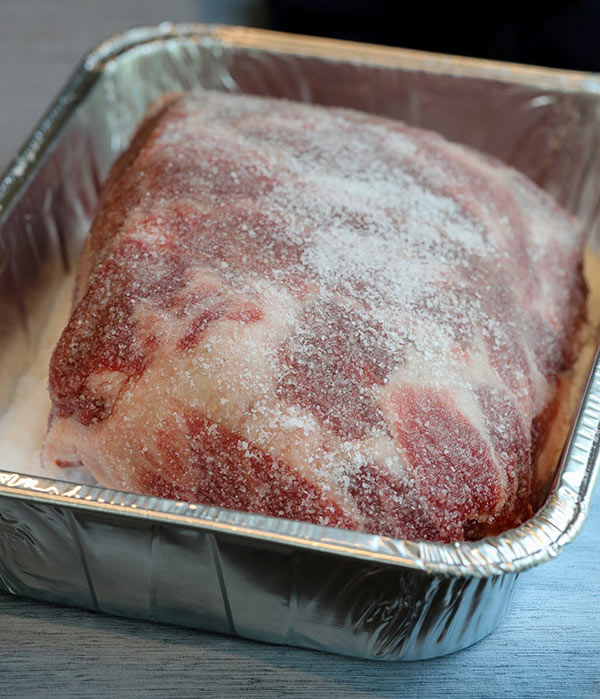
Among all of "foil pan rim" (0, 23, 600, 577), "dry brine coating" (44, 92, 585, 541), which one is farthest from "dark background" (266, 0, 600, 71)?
"foil pan rim" (0, 23, 600, 577)

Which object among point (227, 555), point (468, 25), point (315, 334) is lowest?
point (227, 555)

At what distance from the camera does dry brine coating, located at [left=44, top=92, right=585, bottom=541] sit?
1.00 meters

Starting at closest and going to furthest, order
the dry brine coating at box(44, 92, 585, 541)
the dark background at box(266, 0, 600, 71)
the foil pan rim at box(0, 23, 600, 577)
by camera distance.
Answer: the foil pan rim at box(0, 23, 600, 577), the dry brine coating at box(44, 92, 585, 541), the dark background at box(266, 0, 600, 71)

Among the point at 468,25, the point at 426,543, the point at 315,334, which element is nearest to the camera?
the point at 426,543

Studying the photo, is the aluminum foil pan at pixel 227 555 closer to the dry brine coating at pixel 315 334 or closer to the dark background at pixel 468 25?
the dry brine coating at pixel 315 334

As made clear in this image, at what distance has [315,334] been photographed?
106 cm

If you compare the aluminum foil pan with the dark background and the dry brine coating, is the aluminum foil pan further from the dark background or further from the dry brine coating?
the dark background

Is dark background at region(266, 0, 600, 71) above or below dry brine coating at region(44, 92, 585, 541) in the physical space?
above

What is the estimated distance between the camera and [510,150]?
69.5 inches

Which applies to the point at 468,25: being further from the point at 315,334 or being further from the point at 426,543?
the point at 426,543

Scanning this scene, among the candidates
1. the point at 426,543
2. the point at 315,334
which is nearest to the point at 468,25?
the point at 315,334

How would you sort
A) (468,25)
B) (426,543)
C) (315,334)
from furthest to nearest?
(468,25) → (315,334) → (426,543)

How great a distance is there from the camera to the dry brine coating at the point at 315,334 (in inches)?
39.3

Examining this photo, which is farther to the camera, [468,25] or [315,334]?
[468,25]
